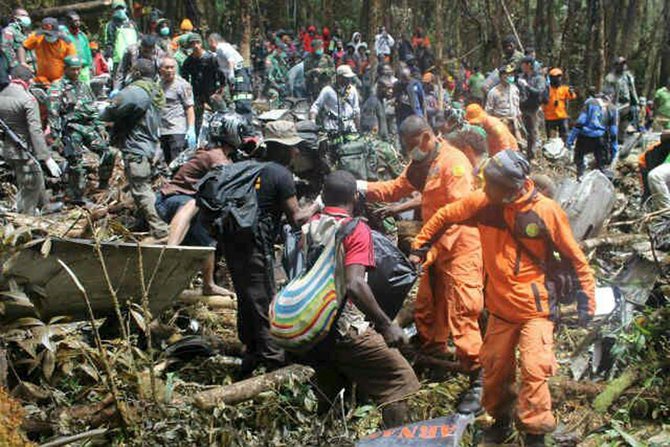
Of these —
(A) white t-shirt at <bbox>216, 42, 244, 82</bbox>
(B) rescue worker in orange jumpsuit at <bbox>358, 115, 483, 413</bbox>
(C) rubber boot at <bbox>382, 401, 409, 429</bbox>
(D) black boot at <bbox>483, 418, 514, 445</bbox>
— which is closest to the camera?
(C) rubber boot at <bbox>382, 401, 409, 429</bbox>

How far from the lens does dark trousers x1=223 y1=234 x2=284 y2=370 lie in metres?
5.85

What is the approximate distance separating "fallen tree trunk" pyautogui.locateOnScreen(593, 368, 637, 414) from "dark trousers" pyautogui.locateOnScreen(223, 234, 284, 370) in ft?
7.40

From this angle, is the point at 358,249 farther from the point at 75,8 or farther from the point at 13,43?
the point at 75,8

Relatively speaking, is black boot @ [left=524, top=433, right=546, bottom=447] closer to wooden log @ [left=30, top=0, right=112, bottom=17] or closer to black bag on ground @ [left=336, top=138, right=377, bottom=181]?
black bag on ground @ [left=336, top=138, right=377, bottom=181]

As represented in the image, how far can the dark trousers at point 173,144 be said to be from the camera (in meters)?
10.7

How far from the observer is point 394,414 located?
5.14 m

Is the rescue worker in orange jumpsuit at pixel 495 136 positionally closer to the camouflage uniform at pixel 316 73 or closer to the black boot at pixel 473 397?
the black boot at pixel 473 397

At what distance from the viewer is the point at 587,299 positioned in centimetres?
526

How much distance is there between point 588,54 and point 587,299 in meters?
20.7

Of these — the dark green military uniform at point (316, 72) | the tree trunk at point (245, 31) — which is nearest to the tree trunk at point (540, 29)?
the dark green military uniform at point (316, 72)

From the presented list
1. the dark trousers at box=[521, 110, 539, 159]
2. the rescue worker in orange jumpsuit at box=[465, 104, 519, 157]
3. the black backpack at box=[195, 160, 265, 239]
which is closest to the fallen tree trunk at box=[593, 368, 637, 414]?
the black backpack at box=[195, 160, 265, 239]

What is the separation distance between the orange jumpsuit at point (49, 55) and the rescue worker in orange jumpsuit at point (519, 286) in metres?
9.01

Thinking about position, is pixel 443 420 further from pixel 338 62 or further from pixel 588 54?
pixel 588 54

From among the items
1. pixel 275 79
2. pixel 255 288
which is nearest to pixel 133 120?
pixel 255 288
